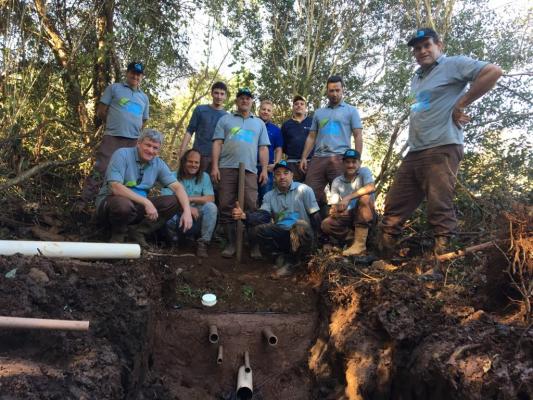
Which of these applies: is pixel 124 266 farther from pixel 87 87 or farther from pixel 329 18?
pixel 329 18

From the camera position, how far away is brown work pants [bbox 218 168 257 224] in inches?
254

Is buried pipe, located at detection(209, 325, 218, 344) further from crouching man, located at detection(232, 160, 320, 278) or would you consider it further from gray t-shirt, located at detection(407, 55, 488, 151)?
gray t-shirt, located at detection(407, 55, 488, 151)

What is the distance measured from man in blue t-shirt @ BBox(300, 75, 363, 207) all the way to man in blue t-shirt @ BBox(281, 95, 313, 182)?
60 centimetres

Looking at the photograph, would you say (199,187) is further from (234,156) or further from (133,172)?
(133,172)

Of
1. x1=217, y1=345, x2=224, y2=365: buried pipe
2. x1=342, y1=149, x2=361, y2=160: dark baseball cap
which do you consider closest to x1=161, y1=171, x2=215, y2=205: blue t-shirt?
x1=342, y1=149, x2=361, y2=160: dark baseball cap

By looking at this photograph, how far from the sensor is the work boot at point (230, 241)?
6.24 m

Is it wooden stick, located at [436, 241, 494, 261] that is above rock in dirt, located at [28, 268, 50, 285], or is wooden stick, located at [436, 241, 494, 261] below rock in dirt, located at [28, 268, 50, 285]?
above

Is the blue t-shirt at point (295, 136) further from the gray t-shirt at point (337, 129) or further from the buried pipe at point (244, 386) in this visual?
the buried pipe at point (244, 386)

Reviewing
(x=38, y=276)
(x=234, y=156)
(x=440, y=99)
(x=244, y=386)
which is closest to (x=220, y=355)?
(x=244, y=386)

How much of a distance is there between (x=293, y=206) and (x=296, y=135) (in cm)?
151

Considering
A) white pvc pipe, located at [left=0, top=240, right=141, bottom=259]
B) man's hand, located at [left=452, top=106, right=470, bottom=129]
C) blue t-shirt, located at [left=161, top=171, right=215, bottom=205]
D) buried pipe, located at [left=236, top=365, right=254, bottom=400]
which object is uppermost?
blue t-shirt, located at [left=161, top=171, right=215, bottom=205]

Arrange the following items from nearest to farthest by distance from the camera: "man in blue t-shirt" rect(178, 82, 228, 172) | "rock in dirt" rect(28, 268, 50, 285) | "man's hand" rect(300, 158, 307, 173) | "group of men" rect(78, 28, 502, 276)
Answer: "rock in dirt" rect(28, 268, 50, 285) < "group of men" rect(78, 28, 502, 276) < "man's hand" rect(300, 158, 307, 173) < "man in blue t-shirt" rect(178, 82, 228, 172)

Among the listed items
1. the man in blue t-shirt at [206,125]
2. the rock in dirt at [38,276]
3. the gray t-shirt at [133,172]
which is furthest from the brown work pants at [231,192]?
the rock in dirt at [38,276]

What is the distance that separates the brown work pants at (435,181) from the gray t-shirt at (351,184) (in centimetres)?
72
